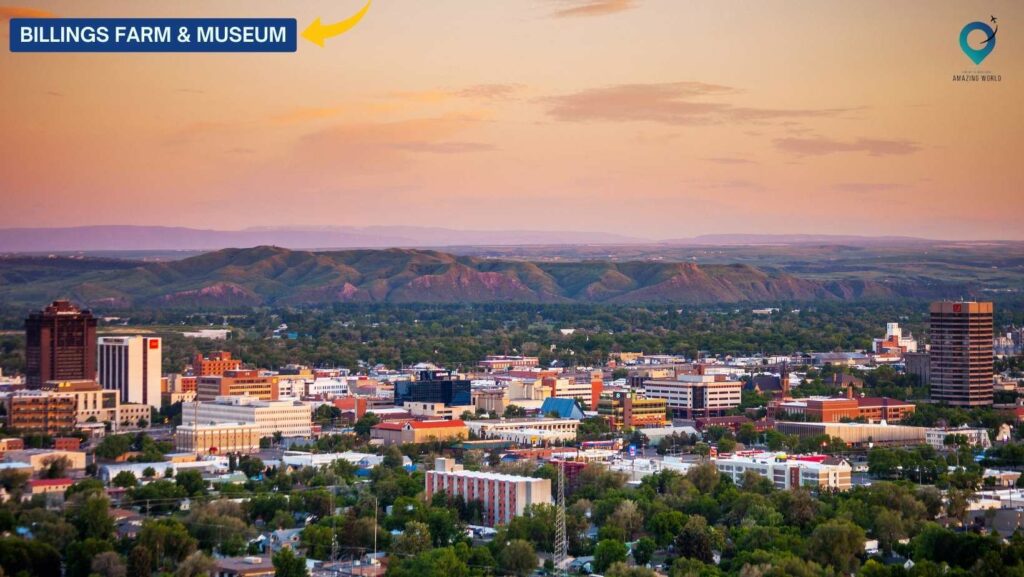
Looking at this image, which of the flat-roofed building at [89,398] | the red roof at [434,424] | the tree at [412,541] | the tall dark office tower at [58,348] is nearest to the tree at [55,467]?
the tree at [412,541]

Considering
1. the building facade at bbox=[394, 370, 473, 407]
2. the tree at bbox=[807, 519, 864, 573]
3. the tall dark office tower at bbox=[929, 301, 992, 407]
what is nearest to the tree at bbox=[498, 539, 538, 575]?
the tree at bbox=[807, 519, 864, 573]

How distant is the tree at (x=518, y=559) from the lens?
29.1 metres

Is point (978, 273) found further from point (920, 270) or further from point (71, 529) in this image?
point (71, 529)

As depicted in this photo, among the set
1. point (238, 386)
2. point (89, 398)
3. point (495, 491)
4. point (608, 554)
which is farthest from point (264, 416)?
point (608, 554)

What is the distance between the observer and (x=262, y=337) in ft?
311

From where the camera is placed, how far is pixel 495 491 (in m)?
35.4

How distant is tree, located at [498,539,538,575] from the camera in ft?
95.3

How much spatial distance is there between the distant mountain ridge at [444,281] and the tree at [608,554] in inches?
3984

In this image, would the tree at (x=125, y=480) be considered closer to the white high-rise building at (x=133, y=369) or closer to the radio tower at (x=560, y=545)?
the radio tower at (x=560, y=545)

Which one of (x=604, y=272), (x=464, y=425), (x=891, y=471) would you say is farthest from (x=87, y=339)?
(x=604, y=272)

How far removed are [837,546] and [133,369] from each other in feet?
119

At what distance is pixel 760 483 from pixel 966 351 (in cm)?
2427

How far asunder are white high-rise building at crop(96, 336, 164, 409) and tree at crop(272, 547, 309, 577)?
33.2 m

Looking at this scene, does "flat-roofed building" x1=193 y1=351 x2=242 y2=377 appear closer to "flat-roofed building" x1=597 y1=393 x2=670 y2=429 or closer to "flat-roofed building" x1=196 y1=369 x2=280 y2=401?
"flat-roofed building" x1=196 y1=369 x2=280 y2=401
